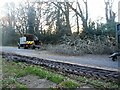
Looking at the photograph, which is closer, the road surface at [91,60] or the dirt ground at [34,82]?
the dirt ground at [34,82]

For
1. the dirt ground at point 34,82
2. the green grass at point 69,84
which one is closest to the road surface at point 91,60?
the dirt ground at point 34,82

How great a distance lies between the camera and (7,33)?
1255 inches

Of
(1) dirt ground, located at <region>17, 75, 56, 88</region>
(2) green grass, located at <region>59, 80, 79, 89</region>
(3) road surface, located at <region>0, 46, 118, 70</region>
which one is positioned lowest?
(1) dirt ground, located at <region>17, 75, 56, 88</region>

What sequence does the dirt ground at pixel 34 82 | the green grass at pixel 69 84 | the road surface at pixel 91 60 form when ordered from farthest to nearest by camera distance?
1. the road surface at pixel 91 60
2. the dirt ground at pixel 34 82
3. the green grass at pixel 69 84

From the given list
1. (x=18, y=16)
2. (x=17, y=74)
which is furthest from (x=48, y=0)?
(x=17, y=74)

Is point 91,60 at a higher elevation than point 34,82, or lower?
higher

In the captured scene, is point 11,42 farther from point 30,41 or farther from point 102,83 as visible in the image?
point 102,83

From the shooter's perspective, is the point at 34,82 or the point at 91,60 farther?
the point at 91,60

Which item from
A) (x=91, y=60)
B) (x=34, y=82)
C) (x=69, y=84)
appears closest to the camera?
(x=69, y=84)

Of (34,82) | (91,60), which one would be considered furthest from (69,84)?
(91,60)

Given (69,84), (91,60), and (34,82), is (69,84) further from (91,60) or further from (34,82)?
(91,60)

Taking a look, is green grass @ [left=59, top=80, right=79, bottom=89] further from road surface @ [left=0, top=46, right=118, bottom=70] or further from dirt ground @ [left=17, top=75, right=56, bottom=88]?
road surface @ [left=0, top=46, right=118, bottom=70]

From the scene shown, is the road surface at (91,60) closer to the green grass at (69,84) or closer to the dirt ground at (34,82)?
the dirt ground at (34,82)

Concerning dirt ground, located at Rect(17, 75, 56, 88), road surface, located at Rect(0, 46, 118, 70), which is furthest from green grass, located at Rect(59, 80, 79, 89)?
road surface, located at Rect(0, 46, 118, 70)
